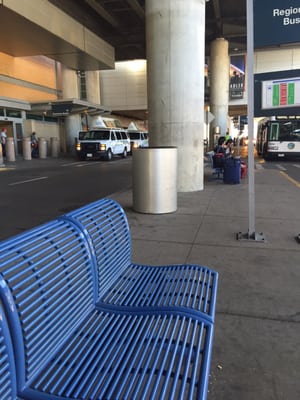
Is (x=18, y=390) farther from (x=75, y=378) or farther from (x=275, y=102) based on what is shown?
(x=275, y=102)

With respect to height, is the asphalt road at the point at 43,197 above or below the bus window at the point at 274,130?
below

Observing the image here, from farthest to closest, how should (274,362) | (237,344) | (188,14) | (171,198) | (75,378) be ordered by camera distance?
(188,14), (171,198), (237,344), (274,362), (75,378)

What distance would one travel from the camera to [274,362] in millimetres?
2584

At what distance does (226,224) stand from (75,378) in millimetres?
5059

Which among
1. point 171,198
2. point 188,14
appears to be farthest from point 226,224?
point 188,14

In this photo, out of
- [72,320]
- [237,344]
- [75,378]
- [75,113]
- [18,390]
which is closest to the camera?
[18,390]

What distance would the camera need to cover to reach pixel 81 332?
2.25 m

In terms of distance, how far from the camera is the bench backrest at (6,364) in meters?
1.53

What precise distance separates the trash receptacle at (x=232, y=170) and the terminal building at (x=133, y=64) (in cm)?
137

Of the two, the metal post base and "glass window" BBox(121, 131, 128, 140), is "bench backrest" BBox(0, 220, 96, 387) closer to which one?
the metal post base

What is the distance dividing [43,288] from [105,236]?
999mm

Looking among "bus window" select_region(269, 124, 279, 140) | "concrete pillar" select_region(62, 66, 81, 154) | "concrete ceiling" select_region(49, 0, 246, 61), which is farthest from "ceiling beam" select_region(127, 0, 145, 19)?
"bus window" select_region(269, 124, 279, 140)

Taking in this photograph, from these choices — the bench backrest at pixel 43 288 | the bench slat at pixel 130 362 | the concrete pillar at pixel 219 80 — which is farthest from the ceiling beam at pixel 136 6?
the bench slat at pixel 130 362

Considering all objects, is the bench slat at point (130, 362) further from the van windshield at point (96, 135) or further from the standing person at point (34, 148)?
the standing person at point (34, 148)
